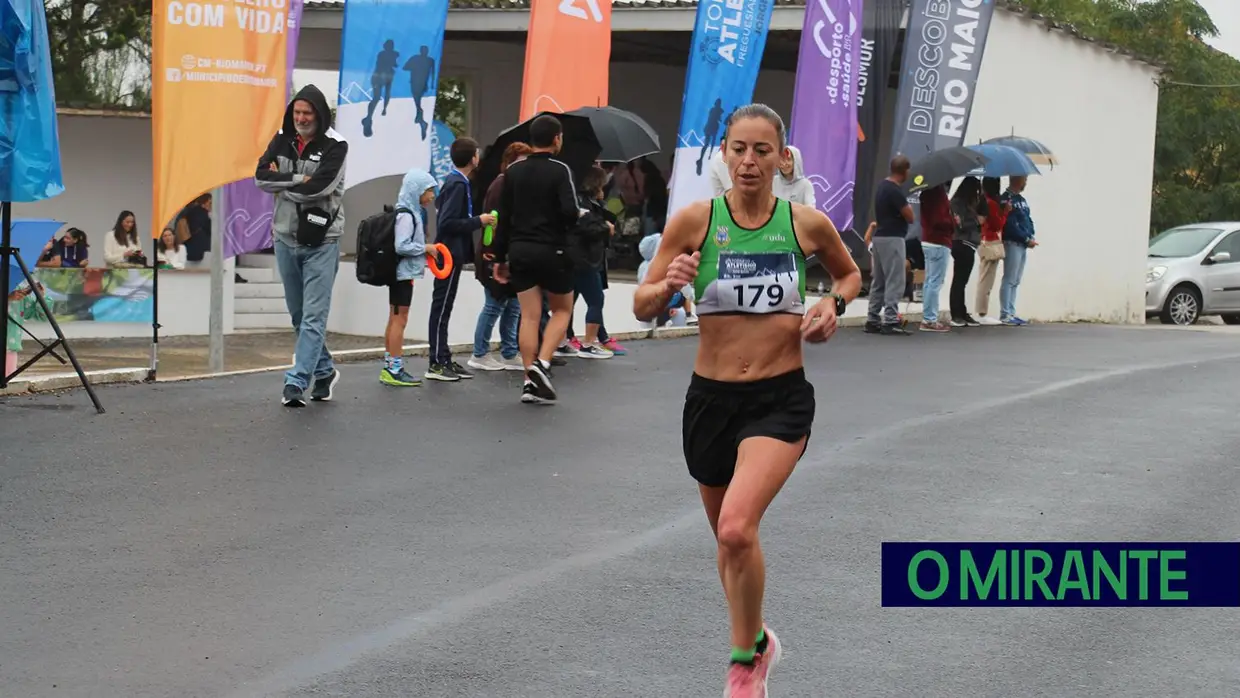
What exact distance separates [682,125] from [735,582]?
46.0ft

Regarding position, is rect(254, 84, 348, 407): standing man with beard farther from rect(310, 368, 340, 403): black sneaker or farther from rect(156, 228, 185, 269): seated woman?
rect(156, 228, 185, 269): seated woman

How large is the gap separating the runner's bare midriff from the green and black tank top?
0.11 ft

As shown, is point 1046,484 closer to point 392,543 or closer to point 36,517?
point 392,543

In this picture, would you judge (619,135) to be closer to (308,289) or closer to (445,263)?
(445,263)

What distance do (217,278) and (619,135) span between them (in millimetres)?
3565

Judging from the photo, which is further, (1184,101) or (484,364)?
(1184,101)

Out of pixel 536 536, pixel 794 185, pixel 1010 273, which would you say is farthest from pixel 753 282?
pixel 1010 273

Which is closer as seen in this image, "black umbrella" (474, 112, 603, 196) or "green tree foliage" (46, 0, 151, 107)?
"black umbrella" (474, 112, 603, 196)

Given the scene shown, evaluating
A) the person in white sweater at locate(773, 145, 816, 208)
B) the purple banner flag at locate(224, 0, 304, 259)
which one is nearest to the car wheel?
the person in white sweater at locate(773, 145, 816, 208)

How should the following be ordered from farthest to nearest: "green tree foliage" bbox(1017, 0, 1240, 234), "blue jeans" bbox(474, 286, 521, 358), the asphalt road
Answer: "green tree foliage" bbox(1017, 0, 1240, 234), "blue jeans" bbox(474, 286, 521, 358), the asphalt road

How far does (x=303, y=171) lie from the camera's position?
10828mm

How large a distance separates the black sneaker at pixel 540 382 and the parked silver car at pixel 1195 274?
1820 centimetres

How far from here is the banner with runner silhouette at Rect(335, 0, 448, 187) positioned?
15047mm

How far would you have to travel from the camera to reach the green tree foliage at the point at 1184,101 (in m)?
40.0
